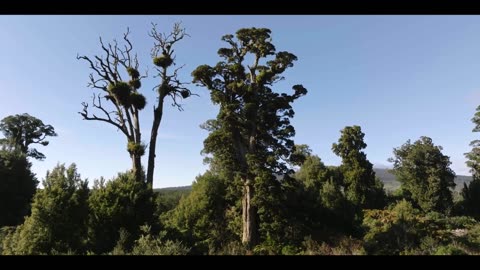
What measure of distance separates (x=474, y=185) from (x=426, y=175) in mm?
6139

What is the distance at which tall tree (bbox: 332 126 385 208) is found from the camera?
39.3 m

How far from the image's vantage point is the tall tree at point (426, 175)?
1636 inches

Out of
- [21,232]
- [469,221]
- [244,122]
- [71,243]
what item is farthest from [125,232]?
[469,221]

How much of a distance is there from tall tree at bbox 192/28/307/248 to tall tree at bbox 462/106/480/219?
110 ft

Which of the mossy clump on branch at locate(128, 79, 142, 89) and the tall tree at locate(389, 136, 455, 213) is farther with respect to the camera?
the tall tree at locate(389, 136, 455, 213)

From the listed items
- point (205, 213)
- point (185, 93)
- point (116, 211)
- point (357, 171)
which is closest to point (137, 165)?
point (116, 211)

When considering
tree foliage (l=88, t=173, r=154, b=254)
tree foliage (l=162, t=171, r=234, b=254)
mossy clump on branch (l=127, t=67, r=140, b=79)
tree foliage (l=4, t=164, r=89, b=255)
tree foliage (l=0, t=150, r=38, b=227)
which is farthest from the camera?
tree foliage (l=0, t=150, r=38, b=227)

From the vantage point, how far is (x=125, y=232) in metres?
13.0

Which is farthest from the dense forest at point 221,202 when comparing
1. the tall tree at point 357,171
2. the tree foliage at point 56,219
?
the tall tree at point 357,171

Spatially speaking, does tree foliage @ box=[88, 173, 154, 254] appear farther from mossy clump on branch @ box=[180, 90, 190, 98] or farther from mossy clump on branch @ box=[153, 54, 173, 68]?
mossy clump on branch @ box=[153, 54, 173, 68]

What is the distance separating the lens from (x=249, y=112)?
2206 centimetres

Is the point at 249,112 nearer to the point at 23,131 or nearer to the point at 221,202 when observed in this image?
the point at 221,202

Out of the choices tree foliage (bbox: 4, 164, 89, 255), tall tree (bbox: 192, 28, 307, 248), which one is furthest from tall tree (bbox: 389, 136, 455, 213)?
tree foliage (bbox: 4, 164, 89, 255)

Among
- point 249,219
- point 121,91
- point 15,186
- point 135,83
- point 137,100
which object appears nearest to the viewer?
point 121,91
